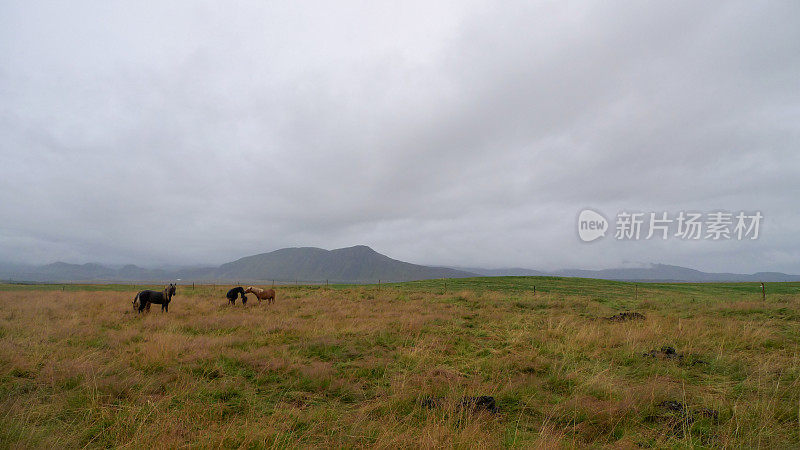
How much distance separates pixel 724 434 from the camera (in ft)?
16.3

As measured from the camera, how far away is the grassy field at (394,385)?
475cm

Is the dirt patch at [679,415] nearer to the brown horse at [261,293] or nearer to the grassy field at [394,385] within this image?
the grassy field at [394,385]

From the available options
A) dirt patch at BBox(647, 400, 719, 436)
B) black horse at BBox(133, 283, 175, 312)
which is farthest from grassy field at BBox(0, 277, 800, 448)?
black horse at BBox(133, 283, 175, 312)

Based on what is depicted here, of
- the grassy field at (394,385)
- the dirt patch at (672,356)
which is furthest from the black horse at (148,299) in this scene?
the dirt patch at (672,356)

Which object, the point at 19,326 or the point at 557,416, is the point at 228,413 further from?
the point at 19,326

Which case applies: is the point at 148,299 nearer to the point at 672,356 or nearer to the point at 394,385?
the point at 394,385

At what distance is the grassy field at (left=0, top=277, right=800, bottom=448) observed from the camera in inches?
187

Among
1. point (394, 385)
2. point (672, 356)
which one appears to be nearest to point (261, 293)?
point (394, 385)

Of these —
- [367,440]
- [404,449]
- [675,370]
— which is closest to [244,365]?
[367,440]

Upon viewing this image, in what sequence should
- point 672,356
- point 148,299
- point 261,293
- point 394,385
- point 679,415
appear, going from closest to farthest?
1. point 679,415
2. point 394,385
3. point 672,356
4. point 148,299
5. point 261,293

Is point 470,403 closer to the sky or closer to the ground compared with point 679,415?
closer to the sky

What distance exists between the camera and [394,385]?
22.1 ft

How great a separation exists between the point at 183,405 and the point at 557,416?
6.48 m

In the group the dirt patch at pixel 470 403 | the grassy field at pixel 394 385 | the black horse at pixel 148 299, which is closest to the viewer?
the grassy field at pixel 394 385
